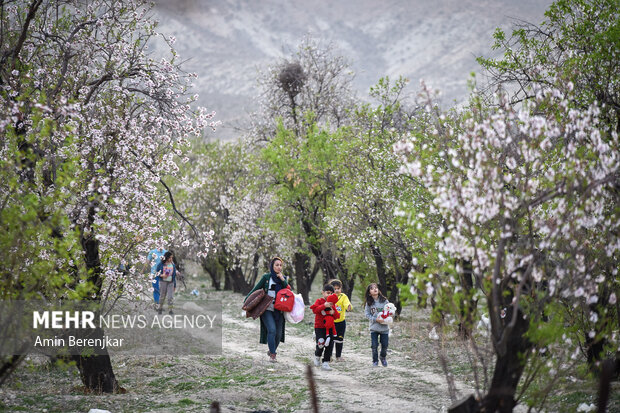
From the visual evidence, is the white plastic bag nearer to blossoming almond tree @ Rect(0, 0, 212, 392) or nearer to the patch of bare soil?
the patch of bare soil

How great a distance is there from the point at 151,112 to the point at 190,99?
85cm

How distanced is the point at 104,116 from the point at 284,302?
536 centimetres

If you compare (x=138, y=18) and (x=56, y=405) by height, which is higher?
(x=138, y=18)

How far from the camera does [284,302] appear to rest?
12195 millimetres

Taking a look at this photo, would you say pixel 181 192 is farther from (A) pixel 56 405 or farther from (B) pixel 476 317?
(B) pixel 476 317

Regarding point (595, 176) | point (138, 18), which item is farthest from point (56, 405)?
point (595, 176)

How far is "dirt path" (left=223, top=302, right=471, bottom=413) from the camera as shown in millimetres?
9133

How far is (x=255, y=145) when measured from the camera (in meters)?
33.0

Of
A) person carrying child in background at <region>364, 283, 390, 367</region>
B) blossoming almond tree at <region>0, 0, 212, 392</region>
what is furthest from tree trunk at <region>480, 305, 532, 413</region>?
blossoming almond tree at <region>0, 0, 212, 392</region>

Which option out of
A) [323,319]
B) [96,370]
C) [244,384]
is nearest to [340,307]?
[323,319]

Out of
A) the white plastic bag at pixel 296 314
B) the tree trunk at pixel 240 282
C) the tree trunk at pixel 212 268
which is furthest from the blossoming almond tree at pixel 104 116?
the tree trunk at pixel 212 268

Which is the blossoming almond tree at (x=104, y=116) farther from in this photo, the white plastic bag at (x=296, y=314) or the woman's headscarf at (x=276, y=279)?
the white plastic bag at (x=296, y=314)

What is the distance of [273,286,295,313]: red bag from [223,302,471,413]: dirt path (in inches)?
50.4

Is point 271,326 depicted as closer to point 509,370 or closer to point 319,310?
point 319,310
